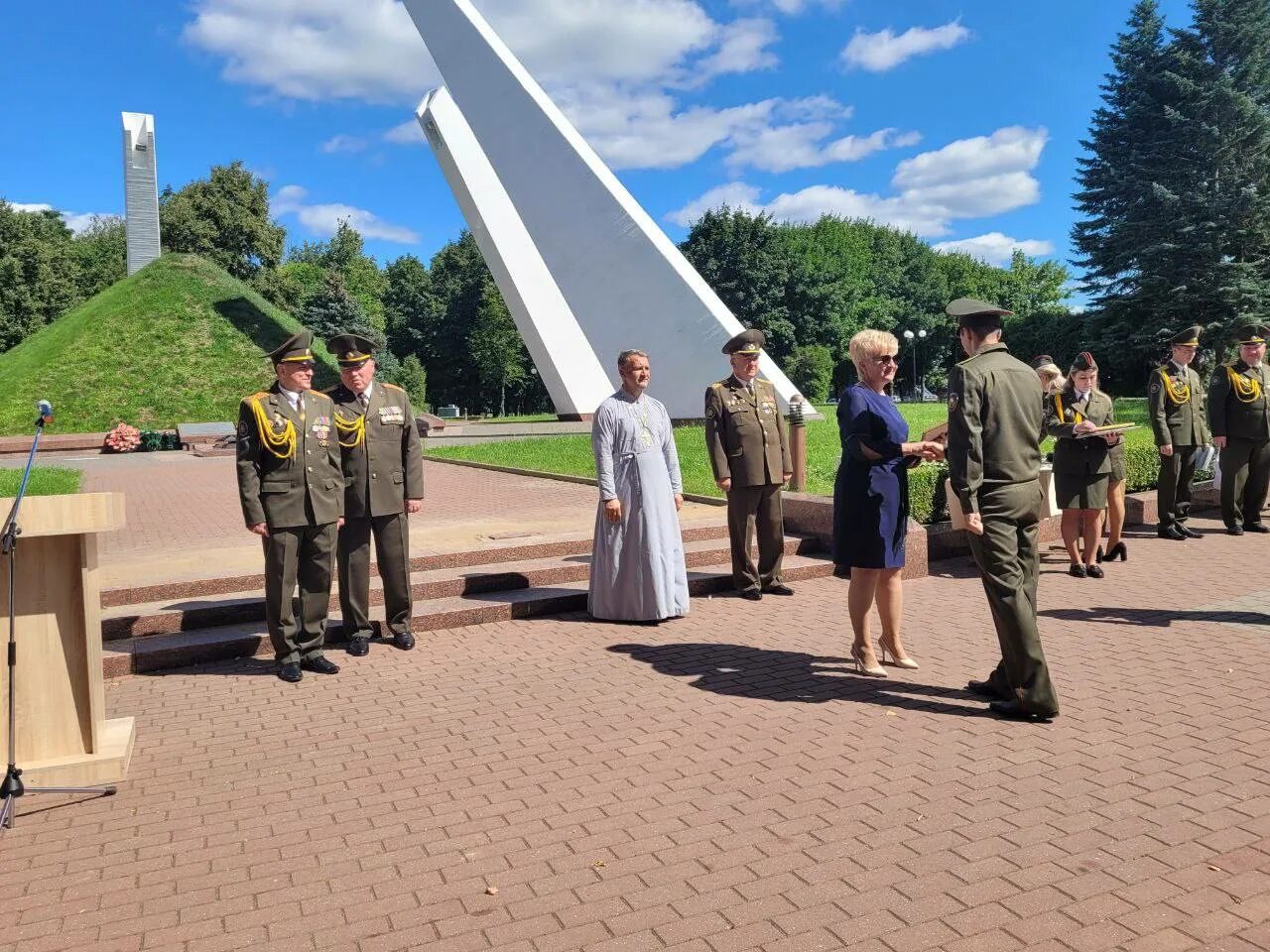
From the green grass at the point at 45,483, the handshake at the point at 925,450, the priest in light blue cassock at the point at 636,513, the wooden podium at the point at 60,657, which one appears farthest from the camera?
the green grass at the point at 45,483

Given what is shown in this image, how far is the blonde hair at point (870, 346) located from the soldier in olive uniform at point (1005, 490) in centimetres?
53

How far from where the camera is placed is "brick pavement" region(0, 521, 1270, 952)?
2568mm

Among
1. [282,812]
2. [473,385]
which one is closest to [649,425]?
[282,812]

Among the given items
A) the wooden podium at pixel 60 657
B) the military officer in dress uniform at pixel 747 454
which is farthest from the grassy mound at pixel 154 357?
the wooden podium at pixel 60 657

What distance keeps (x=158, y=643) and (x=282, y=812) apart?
2.66m

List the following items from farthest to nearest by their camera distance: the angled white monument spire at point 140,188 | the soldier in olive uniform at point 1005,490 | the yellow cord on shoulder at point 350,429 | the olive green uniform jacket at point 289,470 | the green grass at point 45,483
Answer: the angled white monument spire at point 140,188
the green grass at point 45,483
the yellow cord on shoulder at point 350,429
the olive green uniform jacket at point 289,470
the soldier in olive uniform at point 1005,490

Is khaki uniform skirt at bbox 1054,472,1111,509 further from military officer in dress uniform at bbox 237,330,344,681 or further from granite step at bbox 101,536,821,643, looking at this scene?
military officer in dress uniform at bbox 237,330,344,681

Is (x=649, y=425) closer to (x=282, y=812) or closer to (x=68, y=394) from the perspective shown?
(x=282, y=812)

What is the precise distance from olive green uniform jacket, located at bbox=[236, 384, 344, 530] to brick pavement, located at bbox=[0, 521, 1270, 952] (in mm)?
955

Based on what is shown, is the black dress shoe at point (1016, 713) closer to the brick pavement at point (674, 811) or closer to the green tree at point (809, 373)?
the brick pavement at point (674, 811)

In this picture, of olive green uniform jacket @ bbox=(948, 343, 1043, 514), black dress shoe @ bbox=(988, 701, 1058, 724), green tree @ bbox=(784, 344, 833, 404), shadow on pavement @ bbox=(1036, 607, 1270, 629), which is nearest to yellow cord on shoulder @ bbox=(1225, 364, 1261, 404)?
shadow on pavement @ bbox=(1036, 607, 1270, 629)

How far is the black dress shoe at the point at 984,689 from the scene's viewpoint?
4.39 metres

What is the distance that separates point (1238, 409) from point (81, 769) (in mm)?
9623

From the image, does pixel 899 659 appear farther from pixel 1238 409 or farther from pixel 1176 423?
pixel 1238 409
